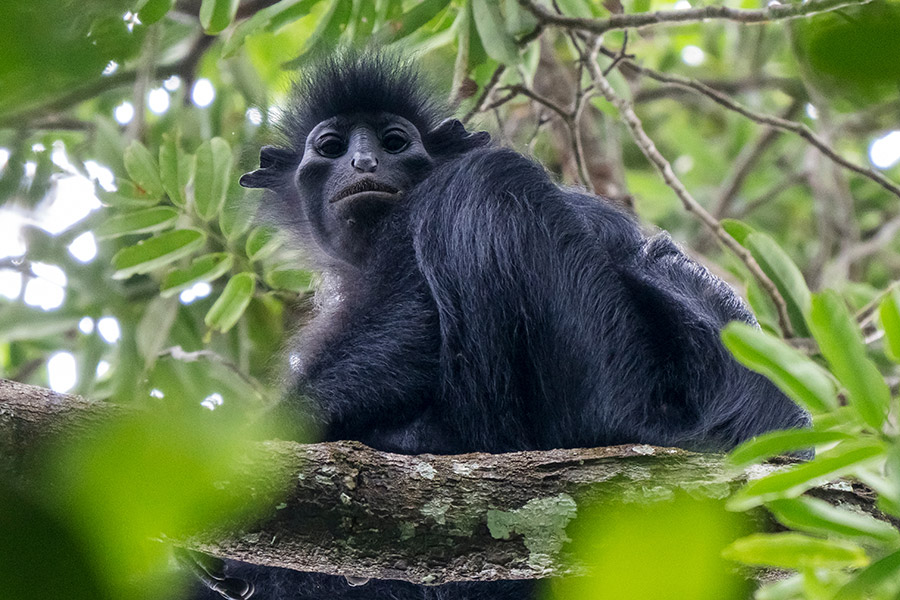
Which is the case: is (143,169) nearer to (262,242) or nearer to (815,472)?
(262,242)

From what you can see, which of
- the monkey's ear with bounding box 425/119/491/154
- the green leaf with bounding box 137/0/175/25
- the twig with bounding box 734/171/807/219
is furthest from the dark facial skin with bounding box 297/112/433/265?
the twig with bounding box 734/171/807/219

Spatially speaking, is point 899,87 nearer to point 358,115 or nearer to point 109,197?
point 358,115

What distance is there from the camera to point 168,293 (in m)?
4.14

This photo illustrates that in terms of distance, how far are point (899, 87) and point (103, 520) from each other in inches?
25.0

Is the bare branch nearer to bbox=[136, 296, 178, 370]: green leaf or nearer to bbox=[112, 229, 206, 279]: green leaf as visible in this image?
bbox=[112, 229, 206, 279]: green leaf

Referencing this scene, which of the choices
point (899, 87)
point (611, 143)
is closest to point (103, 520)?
point (899, 87)

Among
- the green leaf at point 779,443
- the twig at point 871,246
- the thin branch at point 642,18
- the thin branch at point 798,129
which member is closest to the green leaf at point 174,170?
the thin branch at point 642,18

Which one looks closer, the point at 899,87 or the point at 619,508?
the point at 899,87

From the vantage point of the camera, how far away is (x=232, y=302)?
4.16 m

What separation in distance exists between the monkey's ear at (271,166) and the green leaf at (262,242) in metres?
0.23

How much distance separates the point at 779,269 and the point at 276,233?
2308 mm

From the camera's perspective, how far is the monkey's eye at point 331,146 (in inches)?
159

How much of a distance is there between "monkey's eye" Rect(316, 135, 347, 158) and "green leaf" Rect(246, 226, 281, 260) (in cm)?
63

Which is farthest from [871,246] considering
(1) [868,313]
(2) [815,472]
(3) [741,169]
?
(2) [815,472]
